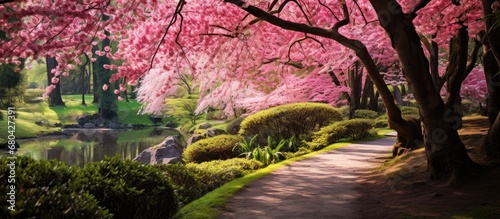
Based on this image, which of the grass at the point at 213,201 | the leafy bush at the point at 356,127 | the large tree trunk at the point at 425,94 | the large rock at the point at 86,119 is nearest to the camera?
the grass at the point at 213,201

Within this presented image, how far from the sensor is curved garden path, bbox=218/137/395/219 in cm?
688

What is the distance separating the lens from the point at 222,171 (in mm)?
10211

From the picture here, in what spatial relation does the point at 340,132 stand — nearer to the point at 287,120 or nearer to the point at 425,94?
the point at 287,120

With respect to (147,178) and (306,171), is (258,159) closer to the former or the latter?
(306,171)

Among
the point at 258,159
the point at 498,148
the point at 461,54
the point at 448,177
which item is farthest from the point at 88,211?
the point at 461,54

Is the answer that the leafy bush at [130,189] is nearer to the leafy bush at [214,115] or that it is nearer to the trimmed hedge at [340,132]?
the trimmed hedge at [340,132]

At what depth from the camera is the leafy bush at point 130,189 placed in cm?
514

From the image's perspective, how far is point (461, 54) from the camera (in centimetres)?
1123

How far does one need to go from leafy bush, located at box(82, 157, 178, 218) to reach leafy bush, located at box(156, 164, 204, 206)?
2.61 meters

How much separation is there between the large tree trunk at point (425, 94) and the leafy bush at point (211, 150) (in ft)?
25.0

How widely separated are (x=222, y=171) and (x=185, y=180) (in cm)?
140

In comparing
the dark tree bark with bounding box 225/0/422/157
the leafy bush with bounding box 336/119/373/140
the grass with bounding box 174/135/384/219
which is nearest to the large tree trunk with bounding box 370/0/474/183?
the dark tree bark with bounding box 225/0/422/157

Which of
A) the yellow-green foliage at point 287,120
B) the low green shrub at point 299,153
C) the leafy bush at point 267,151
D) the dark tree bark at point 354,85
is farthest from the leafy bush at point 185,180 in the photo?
the dark tree bark at point 354,85

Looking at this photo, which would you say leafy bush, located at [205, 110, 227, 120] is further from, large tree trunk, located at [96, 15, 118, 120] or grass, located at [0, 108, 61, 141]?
grass, located at [0, 108, 61, 141]
